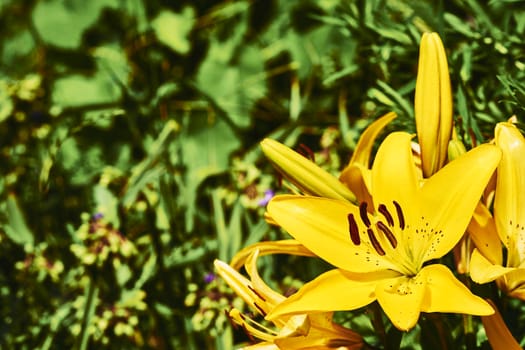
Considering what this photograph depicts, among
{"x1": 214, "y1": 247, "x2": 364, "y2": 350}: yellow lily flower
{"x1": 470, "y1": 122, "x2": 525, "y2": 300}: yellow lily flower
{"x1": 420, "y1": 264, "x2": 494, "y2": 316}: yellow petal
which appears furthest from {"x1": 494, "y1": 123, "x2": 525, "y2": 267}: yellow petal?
{"x1": 214, "y1": 247, "x2": 364, "y2": 350}: yellow lily flower

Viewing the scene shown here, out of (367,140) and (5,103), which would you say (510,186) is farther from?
(5,103)

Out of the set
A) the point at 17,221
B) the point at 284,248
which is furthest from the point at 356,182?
the point at 17,221

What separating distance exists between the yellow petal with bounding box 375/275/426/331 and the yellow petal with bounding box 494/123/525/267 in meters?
0.12

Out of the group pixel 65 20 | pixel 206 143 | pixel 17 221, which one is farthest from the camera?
pixel 65 20

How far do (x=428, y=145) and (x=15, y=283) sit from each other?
93cm

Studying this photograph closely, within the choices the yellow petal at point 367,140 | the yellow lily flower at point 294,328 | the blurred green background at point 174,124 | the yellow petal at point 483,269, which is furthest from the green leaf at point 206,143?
the yellow petal at point 483,269

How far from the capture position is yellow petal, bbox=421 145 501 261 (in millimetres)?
797

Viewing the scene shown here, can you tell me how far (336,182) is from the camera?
2.92 feet

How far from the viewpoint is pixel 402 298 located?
0.78 meters

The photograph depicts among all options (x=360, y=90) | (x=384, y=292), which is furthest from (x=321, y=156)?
(x=384, y=292)

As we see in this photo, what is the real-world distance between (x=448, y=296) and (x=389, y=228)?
0.40 feet

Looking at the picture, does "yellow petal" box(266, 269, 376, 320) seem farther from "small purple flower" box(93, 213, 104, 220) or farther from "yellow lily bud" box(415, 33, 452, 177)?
"small purple flower" box(93, 213, 104, 220)

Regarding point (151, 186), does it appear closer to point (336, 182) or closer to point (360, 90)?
point (360, 90)

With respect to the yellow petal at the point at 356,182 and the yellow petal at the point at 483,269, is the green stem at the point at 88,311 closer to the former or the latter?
the yellow petal at the point at 356,182
